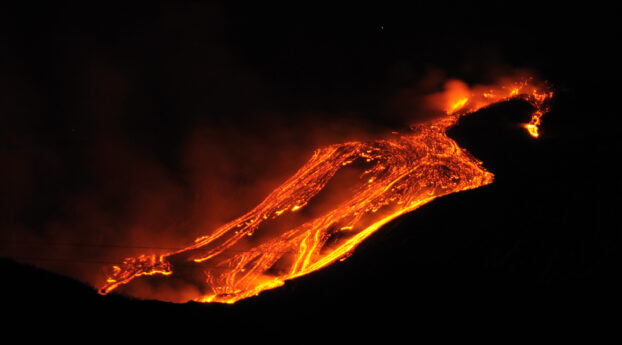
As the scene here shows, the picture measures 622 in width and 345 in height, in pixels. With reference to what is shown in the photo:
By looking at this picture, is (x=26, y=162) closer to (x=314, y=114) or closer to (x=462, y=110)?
(x=314, y=114)

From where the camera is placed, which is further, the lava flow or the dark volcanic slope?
the lava flow

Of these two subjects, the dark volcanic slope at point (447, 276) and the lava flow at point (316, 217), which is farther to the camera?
the lava flow at point (316, 217)

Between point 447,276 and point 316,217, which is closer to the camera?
point 447,276

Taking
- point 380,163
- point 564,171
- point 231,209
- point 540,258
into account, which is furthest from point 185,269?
point 564,171

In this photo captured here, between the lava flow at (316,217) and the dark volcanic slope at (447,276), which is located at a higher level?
the lava flow at (316,217)

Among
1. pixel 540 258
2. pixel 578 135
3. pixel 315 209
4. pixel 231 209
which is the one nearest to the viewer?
pixel 540 258

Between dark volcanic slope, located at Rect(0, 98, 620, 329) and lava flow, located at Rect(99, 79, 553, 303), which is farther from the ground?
lava flow, located at Rect(99, 79, 553, 303)

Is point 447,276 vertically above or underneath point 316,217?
underneath

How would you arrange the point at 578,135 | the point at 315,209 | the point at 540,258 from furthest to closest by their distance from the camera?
the point at 578,135
the point at 315,209
the point at 540,258
